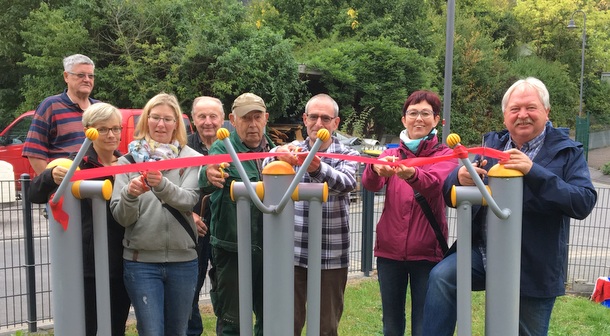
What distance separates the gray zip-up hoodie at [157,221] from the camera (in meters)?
2.90

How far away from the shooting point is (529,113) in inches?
102

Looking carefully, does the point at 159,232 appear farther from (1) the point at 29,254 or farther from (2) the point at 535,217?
(1) the point at 29,254

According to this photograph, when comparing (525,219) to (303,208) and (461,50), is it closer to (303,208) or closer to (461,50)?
(303,208)

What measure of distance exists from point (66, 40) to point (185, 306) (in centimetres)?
1469

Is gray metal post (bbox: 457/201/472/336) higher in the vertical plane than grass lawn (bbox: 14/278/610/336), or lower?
higher

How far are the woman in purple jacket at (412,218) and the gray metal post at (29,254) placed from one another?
2.66 metres

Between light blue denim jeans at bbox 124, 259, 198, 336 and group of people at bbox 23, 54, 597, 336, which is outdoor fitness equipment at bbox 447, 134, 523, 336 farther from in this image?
light blue denim jeans at bbox 124, 259, 198, 336

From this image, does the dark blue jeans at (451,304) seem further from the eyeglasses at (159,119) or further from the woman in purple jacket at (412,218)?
→ the eyeglasses at (159,119)

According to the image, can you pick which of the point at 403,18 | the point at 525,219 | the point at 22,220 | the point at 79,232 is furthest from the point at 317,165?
the point at 403,18

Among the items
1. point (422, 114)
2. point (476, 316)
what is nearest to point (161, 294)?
point (422, 114)

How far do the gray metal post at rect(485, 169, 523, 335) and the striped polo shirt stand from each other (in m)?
2.80

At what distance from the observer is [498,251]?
201 cm

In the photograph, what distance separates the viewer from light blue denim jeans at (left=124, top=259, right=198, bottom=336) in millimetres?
2932

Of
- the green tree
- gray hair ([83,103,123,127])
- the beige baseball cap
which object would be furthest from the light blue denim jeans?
the green tree
